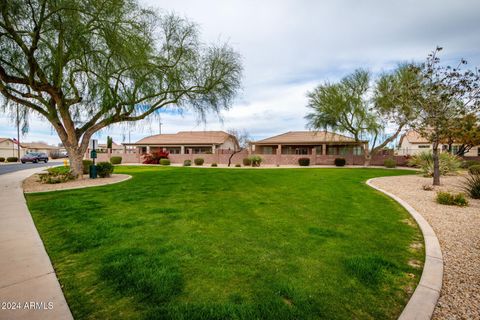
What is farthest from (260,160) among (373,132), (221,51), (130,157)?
(130,157)

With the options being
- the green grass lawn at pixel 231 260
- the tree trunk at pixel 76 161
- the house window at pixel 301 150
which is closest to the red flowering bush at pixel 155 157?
the house window at pixel 301 150

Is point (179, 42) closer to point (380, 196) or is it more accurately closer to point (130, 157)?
point (380, 196)

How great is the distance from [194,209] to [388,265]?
4.58 metres

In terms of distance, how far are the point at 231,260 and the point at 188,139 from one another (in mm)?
38004

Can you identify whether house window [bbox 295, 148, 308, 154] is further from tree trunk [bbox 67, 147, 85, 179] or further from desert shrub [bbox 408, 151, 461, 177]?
tree trunk [bbox 67, 147, 85, 179]

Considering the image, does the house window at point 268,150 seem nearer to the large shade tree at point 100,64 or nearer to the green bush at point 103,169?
the large shade tree at point 100,64

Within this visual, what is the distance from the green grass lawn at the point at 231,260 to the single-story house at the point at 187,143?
103 feet

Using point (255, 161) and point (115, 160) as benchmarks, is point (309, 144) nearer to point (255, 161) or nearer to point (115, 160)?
point (255, 161)

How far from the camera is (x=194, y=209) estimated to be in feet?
21.7

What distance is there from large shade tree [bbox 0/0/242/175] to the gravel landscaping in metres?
11.1

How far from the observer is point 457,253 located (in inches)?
161

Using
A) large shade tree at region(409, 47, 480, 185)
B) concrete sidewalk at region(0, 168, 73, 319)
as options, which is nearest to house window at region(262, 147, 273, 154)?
large shade tree at region(409, 47, 480, 185)

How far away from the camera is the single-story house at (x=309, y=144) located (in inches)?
1293

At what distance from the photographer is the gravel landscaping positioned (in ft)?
8.71
